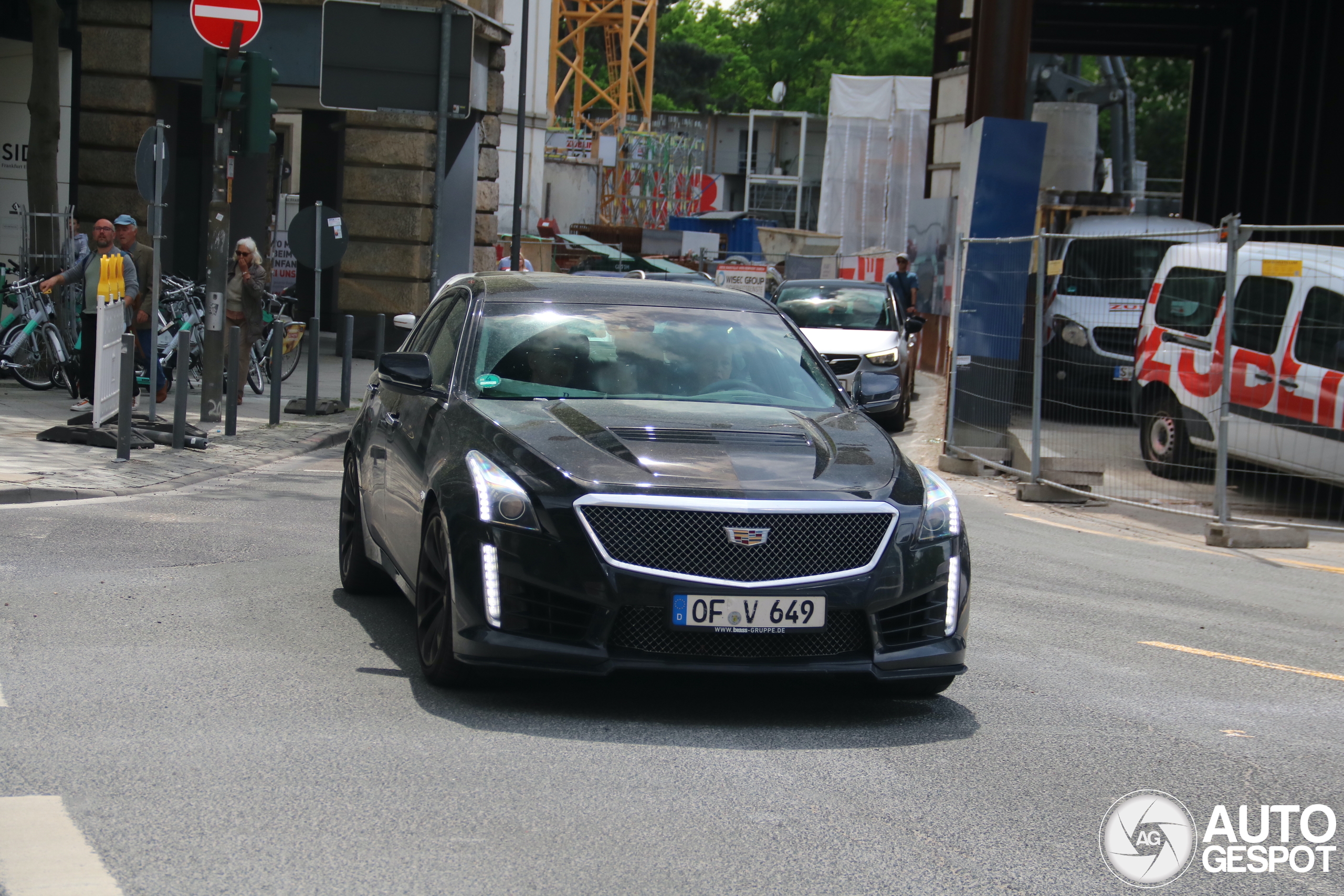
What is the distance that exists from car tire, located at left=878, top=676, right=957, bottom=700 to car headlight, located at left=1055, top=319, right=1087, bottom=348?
866 centimetres

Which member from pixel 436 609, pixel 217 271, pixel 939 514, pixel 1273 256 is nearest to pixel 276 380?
pixel 217 271

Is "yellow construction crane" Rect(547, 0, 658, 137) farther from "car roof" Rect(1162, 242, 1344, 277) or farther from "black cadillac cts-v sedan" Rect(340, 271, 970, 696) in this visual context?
"black cadillac cts-v sedan" Rect(340, 271, 970, 696)

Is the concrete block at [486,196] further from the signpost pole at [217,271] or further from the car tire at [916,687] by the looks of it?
the car tire at [916,687]

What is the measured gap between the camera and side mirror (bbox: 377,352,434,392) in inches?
261

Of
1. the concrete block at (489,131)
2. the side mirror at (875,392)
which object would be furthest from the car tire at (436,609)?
the concrete block at (489,131)

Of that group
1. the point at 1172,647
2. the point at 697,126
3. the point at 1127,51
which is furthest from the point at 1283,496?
the point at 697,126

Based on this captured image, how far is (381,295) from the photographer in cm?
2488

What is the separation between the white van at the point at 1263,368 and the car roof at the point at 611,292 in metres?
5.64

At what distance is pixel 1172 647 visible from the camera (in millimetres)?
7602

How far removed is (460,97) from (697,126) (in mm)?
74199

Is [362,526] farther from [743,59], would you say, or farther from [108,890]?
[743,59]

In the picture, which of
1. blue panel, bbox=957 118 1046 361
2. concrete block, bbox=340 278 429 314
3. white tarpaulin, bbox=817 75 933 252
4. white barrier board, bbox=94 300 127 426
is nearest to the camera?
white barrier board, bbox=94 300 127 426

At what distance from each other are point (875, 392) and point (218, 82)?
352 inches

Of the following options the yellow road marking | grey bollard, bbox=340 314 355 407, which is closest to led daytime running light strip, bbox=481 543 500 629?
the yellow road marking
